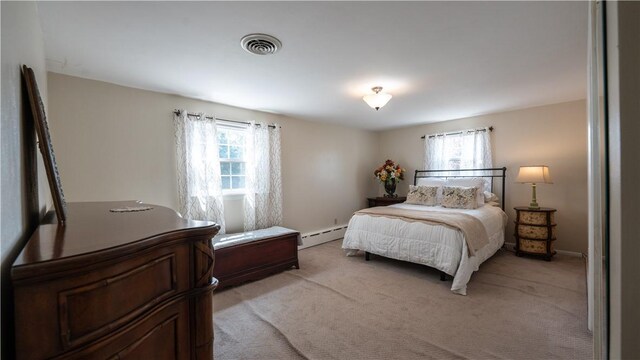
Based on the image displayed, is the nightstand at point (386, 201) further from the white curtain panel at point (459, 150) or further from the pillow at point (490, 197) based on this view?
the pillow at point (490, 197)

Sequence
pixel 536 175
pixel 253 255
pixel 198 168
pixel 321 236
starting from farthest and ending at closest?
1. pixel 321 236
2. pixel 536 175
3. pixel 198 168
4. pixel 253 255

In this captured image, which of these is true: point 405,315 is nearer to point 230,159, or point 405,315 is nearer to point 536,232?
point 536,232

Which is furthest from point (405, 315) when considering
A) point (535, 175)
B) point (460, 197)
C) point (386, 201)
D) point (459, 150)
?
point (459, 150)

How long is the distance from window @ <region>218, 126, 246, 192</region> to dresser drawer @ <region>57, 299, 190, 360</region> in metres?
2.94

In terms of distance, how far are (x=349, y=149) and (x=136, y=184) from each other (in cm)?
369

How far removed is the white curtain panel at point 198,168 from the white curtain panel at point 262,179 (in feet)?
1.55

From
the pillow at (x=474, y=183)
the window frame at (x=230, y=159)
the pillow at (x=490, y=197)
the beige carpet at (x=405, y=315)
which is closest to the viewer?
the beige carpet at (x=405, y=315)

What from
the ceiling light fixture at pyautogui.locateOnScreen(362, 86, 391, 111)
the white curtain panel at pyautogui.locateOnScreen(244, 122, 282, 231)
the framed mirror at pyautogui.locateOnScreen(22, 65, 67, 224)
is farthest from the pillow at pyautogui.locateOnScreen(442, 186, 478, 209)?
the framed mirror at pyautogui.locateOnScreen(22, 65, 67, 224)

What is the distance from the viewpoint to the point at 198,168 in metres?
3.28

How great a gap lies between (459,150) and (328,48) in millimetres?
3556

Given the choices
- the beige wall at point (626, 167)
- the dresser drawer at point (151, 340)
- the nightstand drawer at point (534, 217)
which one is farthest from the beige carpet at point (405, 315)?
the beige wall at point (626, 167)

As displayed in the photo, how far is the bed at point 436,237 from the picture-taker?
2766 mm

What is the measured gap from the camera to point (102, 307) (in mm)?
651

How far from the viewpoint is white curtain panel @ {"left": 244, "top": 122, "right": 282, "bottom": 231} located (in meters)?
3.82
